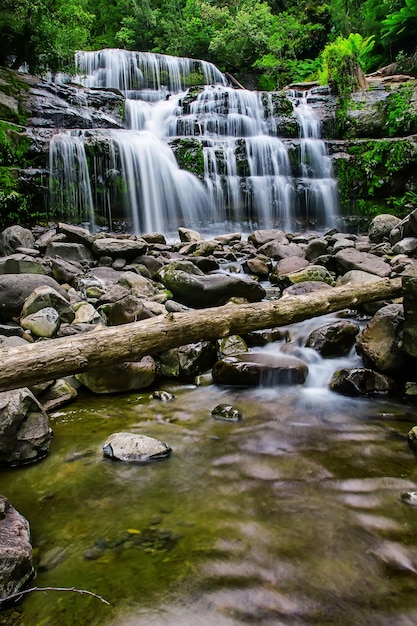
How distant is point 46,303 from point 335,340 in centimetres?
323

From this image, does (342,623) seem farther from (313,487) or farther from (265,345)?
(265,345)

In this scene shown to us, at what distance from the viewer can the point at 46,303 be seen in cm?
463

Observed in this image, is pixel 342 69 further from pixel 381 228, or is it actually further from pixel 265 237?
pixel 265 237

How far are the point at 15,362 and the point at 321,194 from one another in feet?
42.1

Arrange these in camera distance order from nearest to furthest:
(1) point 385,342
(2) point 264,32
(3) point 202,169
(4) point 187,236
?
(1) point 385,342, (4) point 187,236, (3) point 202,169, (2) point 264,32

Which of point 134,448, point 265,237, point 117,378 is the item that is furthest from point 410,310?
point 265,237

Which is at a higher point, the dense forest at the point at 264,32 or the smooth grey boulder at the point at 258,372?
the dense forest at the point at 264,32

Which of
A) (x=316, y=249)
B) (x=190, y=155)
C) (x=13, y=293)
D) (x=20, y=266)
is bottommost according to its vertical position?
(x=13, y=293)

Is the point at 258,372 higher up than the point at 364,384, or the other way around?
the point at 258,372

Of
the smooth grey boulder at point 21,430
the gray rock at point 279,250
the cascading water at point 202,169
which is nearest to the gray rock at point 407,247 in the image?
the gray rock at point 279,250

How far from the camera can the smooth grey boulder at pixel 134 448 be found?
280 centimetres

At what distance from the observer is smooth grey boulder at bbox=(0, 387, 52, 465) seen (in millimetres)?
2674

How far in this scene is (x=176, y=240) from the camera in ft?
36.4

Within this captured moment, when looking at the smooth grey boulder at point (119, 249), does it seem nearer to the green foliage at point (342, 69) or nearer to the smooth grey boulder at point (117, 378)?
the smooth grey boulder at point (117, 378)
